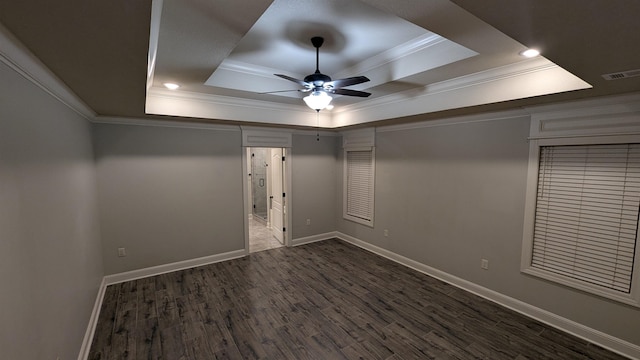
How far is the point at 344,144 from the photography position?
5.69 meters

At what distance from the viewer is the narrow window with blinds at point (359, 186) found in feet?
17.0

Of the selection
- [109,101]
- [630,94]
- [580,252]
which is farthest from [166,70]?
[580,252]

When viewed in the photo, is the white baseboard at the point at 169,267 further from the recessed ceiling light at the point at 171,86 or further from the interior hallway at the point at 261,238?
the recessed ceiling light at the point at 171,86

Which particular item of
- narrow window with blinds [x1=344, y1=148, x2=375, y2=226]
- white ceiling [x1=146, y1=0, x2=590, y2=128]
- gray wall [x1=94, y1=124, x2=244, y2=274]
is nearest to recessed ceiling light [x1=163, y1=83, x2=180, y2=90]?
white ceiling [x1=146, y1=0, x2=590, y2=128]

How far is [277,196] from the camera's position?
588cm

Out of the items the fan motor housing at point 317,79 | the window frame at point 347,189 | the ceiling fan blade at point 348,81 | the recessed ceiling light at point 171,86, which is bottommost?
the window frame at point 347,189

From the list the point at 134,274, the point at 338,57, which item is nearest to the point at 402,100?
the point at 338,57

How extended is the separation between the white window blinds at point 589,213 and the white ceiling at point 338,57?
91cm

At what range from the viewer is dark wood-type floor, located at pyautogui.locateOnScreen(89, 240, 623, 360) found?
2.59 m

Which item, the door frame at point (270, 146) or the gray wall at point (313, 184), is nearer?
the door frame at point (270, 146)

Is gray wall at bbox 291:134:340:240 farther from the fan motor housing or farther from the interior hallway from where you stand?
the fan motor housing

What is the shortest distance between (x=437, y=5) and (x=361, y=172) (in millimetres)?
3850

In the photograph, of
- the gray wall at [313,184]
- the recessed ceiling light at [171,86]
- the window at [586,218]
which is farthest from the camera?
the gray wall at [313,184]

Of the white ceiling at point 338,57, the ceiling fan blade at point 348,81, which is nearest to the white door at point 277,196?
the white ceiling at point 338,57
